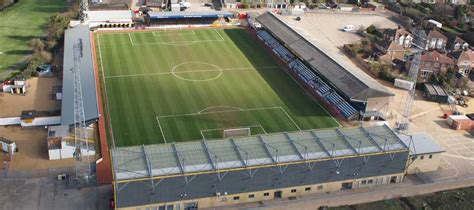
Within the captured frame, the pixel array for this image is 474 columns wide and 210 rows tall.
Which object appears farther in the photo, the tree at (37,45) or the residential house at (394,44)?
the residential house at (394,44)

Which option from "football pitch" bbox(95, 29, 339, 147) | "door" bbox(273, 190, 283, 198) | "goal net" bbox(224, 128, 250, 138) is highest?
"goal net" bbox(224, 128, 250, 138)

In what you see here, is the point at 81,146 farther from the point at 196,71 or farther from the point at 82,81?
the point at 196,71

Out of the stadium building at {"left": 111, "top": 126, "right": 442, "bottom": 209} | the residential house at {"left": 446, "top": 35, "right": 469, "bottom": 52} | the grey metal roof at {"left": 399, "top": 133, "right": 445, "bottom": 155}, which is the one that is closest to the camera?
the stadium building at {"left": 111, "top": 126, "right": 442, "bottom": 209}

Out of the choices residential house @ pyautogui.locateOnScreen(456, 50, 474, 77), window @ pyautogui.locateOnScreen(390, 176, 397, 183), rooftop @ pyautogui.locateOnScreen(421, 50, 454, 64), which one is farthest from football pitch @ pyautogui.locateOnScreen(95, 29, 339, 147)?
residential house @ pyautogui.locateOnScreen(456, 50, 474, 77)

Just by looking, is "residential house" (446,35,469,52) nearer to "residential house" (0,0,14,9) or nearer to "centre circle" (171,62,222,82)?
"centre circle" (171,62,222,82)

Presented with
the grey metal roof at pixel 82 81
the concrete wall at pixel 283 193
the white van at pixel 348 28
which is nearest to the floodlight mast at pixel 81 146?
the grey metal roof at pixel 82 81

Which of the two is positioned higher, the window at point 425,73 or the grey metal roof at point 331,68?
the grey metal roof at point 331,68

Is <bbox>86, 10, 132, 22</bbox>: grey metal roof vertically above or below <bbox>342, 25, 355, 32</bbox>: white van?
above

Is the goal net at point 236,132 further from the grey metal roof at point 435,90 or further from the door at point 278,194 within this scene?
the grey metal roof at point 435,90
